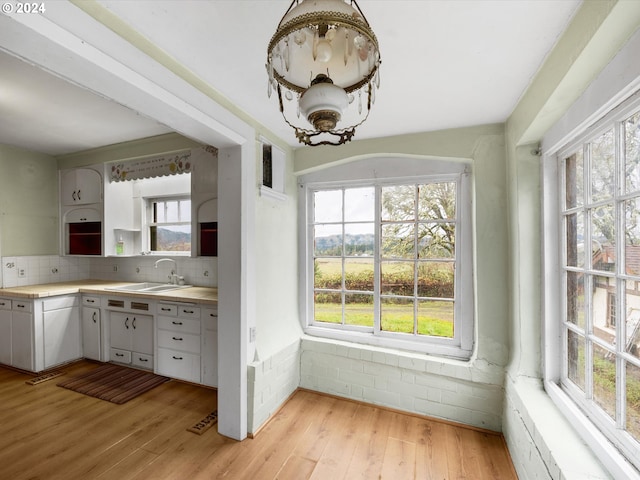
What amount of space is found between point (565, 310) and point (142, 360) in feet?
12.0

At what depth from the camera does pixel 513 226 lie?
6.56ft

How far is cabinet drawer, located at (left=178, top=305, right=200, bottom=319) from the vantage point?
2.68 metres

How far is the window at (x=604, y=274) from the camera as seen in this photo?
1.15 meters

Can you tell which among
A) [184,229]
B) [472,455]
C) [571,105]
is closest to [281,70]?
[571,105]

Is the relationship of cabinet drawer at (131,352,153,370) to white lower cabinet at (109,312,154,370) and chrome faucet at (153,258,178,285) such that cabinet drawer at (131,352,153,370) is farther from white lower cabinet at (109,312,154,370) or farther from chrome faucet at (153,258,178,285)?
chrome faucet at (153,258,178,285)

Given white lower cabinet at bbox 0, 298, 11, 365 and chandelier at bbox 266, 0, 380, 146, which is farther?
white lower cabinet at bbox 0, 298, 11, 365

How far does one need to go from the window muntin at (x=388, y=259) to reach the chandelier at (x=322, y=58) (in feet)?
5.93

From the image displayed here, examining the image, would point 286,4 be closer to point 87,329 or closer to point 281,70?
point 281,70

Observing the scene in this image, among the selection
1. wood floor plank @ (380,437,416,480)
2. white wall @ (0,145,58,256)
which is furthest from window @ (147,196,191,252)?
wood floor plank @ (380,437,416,480)

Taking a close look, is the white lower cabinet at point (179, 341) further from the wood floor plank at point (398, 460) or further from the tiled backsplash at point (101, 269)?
the wood floor plank at point (398, 460)

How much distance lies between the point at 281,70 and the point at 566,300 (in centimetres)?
201

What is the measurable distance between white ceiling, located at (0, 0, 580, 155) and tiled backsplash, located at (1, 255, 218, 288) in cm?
171

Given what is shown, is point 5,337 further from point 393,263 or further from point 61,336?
point 393,263
